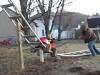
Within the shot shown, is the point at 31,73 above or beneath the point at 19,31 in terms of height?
beneath

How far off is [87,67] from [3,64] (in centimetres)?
350

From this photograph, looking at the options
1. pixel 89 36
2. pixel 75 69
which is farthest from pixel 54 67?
pixel 89 36

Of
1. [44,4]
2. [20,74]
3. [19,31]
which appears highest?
[44,4]

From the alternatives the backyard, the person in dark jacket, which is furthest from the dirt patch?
the person in dark jacket

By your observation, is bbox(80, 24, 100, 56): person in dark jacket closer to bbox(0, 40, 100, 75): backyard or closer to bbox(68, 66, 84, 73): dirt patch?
bbox(0, 40, 100, 75): backyard

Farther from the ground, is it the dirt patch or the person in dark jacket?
the person in dark jacket

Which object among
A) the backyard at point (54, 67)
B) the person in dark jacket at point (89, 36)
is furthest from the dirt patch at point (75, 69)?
the person in dark jacket at point (89, 36)

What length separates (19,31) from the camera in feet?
35.6

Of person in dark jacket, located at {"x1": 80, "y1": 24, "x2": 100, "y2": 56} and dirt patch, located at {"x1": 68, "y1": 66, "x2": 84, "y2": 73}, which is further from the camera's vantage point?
person in dark jacket, located at {"x1": 80, "y1": 24, "x2": 100, "y2": 56}

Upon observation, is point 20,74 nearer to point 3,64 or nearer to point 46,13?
point 3,64

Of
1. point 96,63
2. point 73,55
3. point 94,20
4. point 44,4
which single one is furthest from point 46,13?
point 96,63

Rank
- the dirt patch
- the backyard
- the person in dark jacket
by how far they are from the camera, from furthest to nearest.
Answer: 1. the person in dark jacket
2. the dirt patch
3. the backyard

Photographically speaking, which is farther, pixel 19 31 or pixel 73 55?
pixel 73 55

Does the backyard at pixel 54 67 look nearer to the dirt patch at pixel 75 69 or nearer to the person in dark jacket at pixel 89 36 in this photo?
the dirt patch at pixel 75 69
